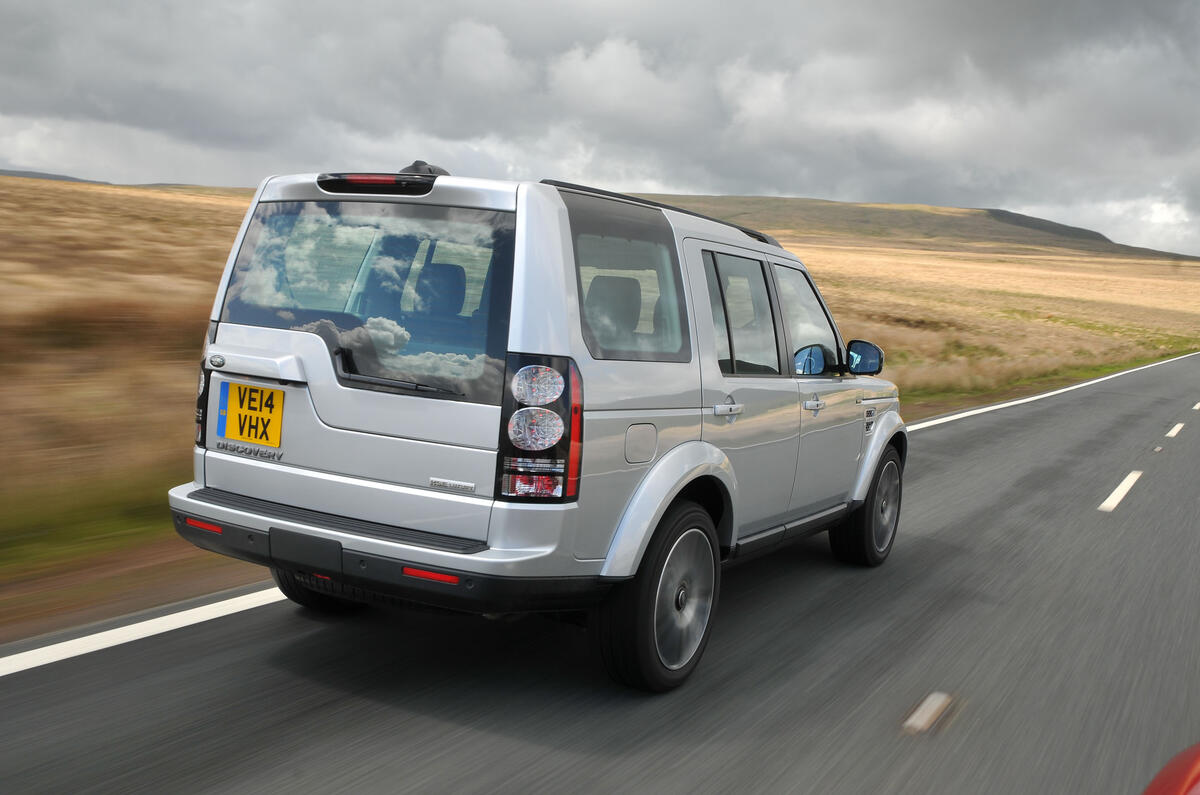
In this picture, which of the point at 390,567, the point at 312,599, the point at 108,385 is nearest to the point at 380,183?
the point at 390,567

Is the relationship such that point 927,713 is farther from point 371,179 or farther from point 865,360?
point 371,179

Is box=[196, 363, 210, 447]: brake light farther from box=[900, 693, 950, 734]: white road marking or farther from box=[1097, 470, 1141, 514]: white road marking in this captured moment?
box=[1097, 470, 1141, 514]: white road marking

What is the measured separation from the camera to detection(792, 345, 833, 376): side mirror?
5.09 meters

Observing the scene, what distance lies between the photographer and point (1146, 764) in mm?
3643

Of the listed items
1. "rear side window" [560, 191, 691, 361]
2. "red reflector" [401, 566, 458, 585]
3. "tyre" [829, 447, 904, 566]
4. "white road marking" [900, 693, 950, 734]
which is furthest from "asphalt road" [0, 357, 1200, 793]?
"rear side window" [560, 191, 691, 361]

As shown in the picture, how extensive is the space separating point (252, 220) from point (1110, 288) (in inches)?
3511

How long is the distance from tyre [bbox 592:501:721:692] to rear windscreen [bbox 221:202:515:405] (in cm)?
93

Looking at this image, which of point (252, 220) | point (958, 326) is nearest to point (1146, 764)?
point (252, 220)

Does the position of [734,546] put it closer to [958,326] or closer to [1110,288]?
[958,326]

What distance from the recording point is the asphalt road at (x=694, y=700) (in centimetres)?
334

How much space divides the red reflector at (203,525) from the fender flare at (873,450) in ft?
11.4

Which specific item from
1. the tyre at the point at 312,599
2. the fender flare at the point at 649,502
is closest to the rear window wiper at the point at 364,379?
the fender flare at the point at 649,502

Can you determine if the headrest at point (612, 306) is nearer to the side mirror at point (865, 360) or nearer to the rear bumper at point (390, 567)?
the rear bumper at point (390, 567)

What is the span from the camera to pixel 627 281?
3914 mm
